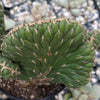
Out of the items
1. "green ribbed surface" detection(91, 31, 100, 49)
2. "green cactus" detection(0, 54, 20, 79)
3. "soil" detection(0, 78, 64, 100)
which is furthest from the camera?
"soil" detection(0, 78, 64, 100)

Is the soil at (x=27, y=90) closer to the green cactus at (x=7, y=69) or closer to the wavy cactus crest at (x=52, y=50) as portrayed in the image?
the wavy cactus crest at (x=52, y=50)

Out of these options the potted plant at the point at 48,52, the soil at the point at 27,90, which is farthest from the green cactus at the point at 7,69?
the soil at the point at 27,90

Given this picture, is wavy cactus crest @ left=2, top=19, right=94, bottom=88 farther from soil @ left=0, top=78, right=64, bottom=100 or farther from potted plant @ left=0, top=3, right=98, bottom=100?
soil @ left=0, top=78, right=64, bottom=100

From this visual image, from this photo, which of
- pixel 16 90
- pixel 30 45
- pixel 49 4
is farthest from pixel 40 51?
pixel 49 4

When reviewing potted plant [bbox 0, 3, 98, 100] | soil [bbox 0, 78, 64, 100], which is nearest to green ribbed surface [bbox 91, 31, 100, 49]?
potted plant [bbox 0, 3, 98, 100]

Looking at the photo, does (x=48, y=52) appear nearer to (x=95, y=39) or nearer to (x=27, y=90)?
(x=95, y=39)
